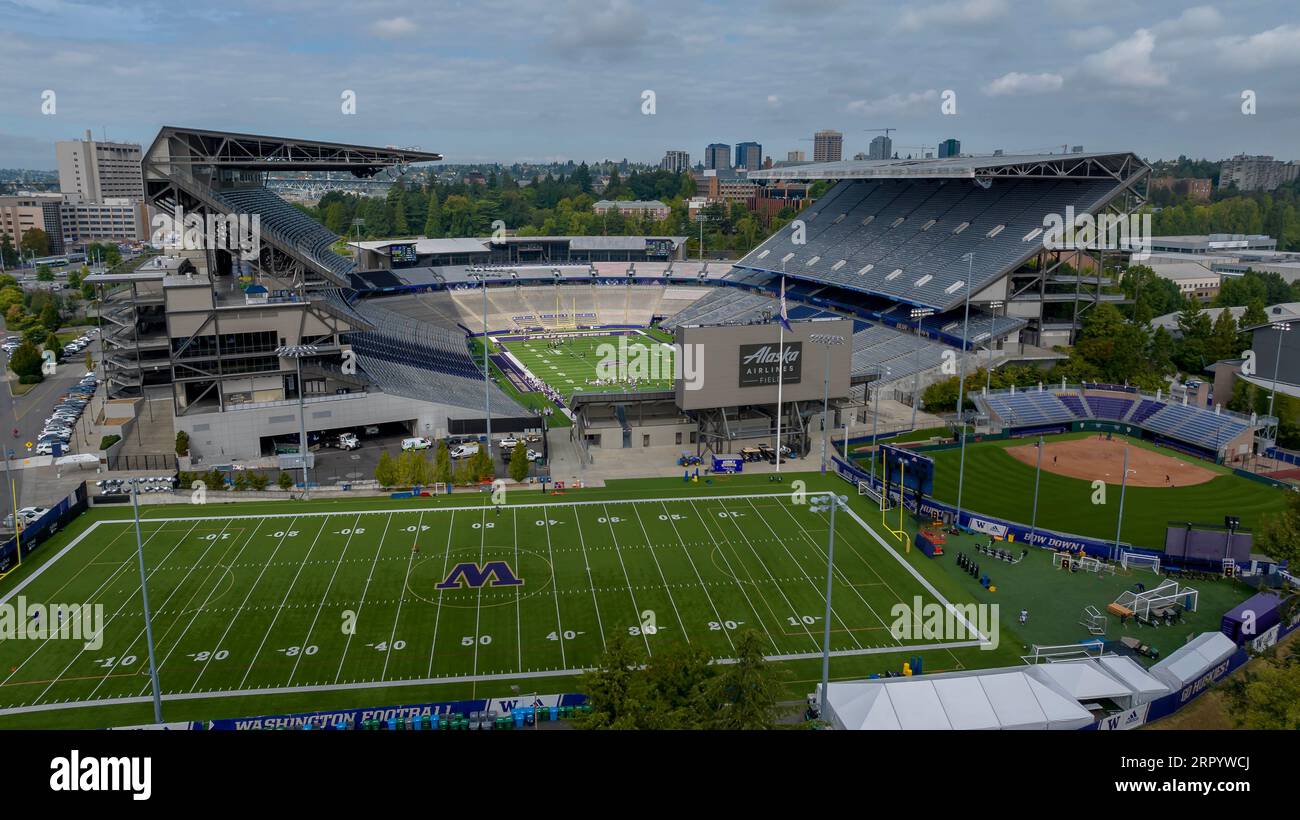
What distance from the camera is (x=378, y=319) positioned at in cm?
8275

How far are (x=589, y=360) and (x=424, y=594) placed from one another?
51304 millimetres

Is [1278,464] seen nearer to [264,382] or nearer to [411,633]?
[411,633]

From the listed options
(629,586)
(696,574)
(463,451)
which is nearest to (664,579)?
(696,574)

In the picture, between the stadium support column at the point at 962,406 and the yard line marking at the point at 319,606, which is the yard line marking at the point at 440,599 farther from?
the stadium support column at the point at 962,406

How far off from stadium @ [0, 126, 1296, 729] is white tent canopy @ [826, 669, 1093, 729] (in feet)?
0.33

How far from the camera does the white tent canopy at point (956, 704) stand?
23250 mm

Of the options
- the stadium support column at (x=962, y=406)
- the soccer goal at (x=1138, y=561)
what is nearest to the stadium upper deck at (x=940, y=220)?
the stadium support column at (x=962, y=406)

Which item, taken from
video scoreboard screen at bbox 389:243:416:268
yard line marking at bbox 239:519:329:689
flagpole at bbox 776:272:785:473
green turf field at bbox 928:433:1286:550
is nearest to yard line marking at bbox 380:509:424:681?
yard line marking at bbox 239:519:329:689

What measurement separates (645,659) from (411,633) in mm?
12466

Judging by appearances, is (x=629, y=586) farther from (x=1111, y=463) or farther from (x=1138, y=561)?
(x=1111, y=463)

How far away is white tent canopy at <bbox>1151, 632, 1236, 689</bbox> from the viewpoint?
88.3 feet

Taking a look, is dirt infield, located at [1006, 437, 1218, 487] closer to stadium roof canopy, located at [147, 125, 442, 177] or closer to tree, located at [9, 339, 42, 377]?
stadium roof canopy, located at [147, 125, 442, 177]

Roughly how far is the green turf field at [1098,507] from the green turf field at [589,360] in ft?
82.7

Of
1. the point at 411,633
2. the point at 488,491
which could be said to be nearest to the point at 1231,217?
the point at 488,491
